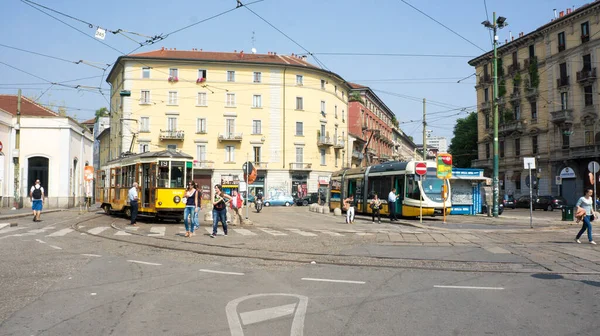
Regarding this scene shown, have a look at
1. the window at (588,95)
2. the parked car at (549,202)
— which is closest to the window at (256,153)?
the parked car at (549,202)

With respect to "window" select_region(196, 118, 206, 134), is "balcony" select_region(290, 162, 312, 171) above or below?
below

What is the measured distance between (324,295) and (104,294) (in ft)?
9.77

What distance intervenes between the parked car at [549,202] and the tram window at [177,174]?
112ft

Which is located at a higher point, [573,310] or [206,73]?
[206,73]

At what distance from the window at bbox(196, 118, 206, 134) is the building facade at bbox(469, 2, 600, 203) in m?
32.6

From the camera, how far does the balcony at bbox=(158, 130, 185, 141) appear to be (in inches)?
2250

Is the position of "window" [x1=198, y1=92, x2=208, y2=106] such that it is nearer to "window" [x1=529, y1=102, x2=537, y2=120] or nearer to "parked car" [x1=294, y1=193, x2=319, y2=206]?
"parked car" [x1=294, y1=193, x2=319, y2=206]

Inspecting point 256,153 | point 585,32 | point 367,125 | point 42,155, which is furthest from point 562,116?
point 42,155

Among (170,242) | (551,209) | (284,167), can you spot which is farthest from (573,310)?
(284,167)

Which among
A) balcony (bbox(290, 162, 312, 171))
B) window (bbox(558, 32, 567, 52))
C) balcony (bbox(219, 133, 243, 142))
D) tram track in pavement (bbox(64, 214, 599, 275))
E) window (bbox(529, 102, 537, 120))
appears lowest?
tram track in pavement (bbox(64, 214, 599, 275))

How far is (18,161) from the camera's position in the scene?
36125 millimetres

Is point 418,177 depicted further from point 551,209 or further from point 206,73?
point 206,73

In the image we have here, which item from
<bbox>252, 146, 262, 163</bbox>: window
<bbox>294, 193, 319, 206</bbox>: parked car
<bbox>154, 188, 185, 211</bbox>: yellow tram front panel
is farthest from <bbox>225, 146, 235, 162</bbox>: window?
<bbox>154, 188, 185, 211</bbox>: yellow tram front panel

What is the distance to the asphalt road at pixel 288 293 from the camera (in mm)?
5520
